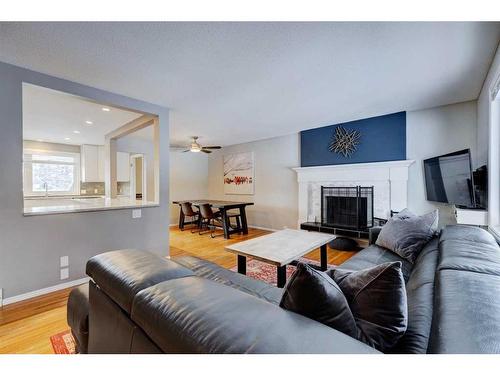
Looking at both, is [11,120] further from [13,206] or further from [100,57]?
[100,57]

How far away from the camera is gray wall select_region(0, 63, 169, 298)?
209cm

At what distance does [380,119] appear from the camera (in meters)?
3.86

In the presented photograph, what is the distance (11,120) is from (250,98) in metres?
2.46

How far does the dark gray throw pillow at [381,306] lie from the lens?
28.9 inches

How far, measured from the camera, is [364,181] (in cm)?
403

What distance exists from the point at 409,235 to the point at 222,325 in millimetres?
2144

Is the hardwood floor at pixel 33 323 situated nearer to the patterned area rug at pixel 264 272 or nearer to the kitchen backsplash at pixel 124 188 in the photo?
the patterned area rug at pixel 264 272

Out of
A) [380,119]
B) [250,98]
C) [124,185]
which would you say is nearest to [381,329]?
[250,98]

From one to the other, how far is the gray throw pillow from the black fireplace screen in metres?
1.58

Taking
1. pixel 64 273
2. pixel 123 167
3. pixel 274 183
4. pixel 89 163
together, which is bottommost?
pixel 64 273

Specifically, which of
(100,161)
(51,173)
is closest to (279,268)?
(100,161)

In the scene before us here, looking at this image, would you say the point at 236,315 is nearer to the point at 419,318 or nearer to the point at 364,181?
the point at 419,318

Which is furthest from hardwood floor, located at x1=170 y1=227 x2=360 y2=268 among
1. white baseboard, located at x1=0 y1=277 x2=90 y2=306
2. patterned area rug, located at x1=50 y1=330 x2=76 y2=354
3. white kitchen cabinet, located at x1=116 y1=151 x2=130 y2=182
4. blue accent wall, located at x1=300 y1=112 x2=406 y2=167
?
white kitchen cabinet, located at x1=116 y1=151 x2=130 y2=182


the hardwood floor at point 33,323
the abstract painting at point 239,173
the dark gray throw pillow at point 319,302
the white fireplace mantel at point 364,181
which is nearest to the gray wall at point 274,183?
the abstract painting at point 239,173
